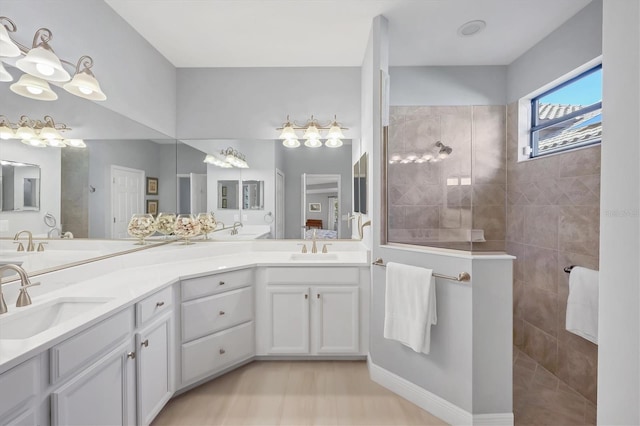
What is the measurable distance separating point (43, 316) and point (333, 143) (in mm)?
2415

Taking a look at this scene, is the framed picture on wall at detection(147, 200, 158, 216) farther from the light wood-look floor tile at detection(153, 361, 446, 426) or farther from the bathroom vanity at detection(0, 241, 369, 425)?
the light wood-look floor tile at detection(153, 361, 446, 426)

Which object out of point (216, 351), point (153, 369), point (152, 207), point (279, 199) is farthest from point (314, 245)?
point (153, 369)

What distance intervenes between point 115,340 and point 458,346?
182cm

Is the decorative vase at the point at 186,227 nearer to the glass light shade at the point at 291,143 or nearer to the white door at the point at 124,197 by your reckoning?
the white door at the point at 124,197

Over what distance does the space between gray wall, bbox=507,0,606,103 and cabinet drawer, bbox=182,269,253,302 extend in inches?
114

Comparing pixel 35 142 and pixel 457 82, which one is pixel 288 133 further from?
pixel 35 142

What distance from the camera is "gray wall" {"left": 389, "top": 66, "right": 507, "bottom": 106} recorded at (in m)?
2.89

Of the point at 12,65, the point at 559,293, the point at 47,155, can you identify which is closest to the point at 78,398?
the point at 47,155

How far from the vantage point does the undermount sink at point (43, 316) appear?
4.04 feet

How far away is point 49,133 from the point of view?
157cm

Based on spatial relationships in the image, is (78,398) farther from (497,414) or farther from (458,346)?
(497,414)

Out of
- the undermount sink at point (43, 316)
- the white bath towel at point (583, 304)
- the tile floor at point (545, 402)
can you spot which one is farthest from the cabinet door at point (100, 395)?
the white bath towel at point (583, 304)

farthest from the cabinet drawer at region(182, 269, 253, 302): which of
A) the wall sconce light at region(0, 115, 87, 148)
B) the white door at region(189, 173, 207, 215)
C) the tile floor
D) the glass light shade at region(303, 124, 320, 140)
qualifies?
the tile floor

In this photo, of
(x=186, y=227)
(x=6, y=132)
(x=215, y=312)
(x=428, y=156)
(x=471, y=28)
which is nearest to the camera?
(x=6, y=132)
